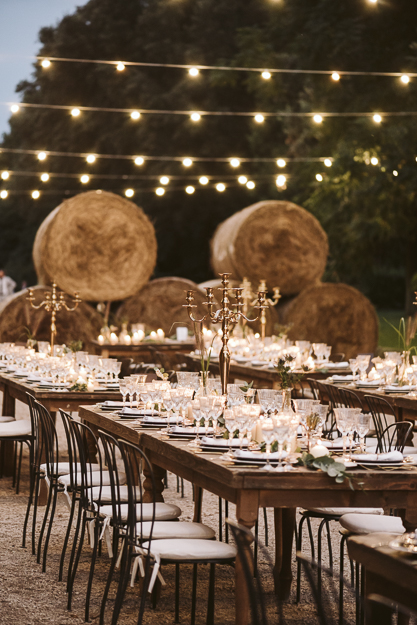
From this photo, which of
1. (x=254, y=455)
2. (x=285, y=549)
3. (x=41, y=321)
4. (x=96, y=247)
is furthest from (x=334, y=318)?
(x=254, y=455)

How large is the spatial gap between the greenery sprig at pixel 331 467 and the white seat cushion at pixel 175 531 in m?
0.65

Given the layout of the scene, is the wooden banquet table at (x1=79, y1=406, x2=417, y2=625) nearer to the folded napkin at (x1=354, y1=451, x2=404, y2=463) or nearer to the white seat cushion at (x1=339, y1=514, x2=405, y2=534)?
the folded napkin at (x1=354, y1=451, x2=404, y2=463)

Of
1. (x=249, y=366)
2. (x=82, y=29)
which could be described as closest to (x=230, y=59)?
(x=82, y=29)

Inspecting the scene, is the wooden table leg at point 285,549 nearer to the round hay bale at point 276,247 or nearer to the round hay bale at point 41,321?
the round hay bale at point 41,321

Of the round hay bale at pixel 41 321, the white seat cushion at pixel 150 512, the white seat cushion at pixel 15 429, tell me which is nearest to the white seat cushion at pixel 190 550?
the white seat cushion at pixel 150 512

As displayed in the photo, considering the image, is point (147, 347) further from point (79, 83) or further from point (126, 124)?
point (79, 83)

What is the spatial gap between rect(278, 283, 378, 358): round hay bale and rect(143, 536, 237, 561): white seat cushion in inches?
386

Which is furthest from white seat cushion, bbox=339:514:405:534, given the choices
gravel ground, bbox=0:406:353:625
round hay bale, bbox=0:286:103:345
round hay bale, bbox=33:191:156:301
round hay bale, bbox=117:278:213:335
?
round hay bale, bbox=117:278:213:335

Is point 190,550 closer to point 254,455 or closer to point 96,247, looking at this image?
point 254,455

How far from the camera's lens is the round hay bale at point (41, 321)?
12672 millimetres

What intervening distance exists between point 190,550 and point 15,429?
3.39m

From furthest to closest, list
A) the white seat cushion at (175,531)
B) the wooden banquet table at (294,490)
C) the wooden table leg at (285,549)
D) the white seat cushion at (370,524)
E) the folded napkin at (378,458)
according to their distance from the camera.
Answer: the wooden table leg at (285,549), the white seat cushion at (370,524), the white seat cushion at (175,531), the folded napkin at (378,458), the wooden banquet table at (294,490)

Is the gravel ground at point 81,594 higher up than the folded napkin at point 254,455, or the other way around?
the folded napkin at point 254,455

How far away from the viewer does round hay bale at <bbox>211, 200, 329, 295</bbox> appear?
539 inches
